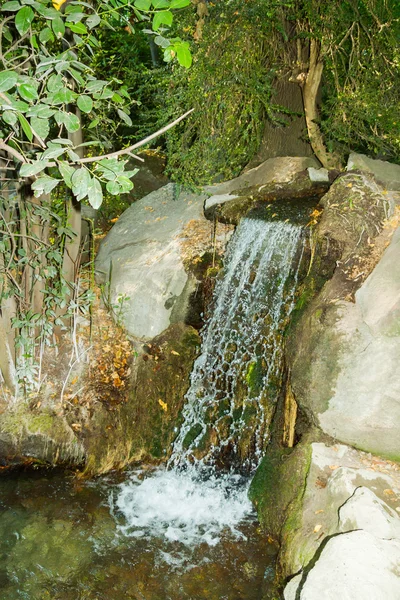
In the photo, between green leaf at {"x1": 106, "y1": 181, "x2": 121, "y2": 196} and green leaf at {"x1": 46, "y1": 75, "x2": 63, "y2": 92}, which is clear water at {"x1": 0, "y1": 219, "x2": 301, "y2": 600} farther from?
green leaf at {"x1": 46, "y1": 75, "x2": 63, "y2": 92}

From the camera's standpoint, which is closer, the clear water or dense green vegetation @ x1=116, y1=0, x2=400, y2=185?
the clear water

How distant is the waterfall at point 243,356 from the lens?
5102 millimetres

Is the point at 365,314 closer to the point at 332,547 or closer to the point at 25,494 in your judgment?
the point at 332,547

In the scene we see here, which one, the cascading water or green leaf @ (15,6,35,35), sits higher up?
green leaf @ (15,6,35,35)

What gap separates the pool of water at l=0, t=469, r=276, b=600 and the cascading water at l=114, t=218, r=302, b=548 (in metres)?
0.02

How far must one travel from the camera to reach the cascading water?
4688 millimetres

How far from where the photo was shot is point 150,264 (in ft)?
20.6

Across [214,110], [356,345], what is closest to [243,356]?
[356,345]

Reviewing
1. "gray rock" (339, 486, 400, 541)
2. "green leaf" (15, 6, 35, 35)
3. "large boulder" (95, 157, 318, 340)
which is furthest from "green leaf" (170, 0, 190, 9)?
"large boulder" (95, 157, 318, 340)

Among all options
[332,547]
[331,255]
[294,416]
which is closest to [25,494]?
[294,416]

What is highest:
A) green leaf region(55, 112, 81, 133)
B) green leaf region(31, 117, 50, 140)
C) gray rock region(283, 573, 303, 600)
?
green leaf region(55, 112, 81, 133)

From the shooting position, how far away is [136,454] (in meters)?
5.41

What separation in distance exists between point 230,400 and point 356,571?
2.59 m

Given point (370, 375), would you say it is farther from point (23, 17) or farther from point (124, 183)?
point (23, 17)
